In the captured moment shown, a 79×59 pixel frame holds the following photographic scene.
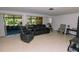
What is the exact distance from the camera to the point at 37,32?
7.80m

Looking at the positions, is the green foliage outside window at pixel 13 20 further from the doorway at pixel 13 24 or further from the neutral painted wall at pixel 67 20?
the neutral painted wall at pixel 67 20

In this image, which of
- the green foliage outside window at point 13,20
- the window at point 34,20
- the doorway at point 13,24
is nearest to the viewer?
the green foliage outside window at point 13,20

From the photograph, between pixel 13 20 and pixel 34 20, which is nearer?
pixel 13 20

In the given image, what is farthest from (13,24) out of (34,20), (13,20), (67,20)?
(67,20)

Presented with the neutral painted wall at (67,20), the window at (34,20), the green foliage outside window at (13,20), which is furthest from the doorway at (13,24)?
the neutral painted wall at (67,20)

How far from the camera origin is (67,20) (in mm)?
8898

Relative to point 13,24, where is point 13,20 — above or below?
above

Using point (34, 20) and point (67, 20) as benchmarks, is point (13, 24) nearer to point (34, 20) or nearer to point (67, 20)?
point (34, 20)

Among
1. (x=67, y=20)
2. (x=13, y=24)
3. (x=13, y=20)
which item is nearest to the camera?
(x=13, y=20)

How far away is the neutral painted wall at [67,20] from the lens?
7789 mm

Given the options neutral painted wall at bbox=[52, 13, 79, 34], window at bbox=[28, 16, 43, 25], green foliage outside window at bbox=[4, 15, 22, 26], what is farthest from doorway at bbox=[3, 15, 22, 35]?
neutral painted wall at bbox=[52, 13, 79, 34]

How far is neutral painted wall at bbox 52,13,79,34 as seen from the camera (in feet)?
25.6
